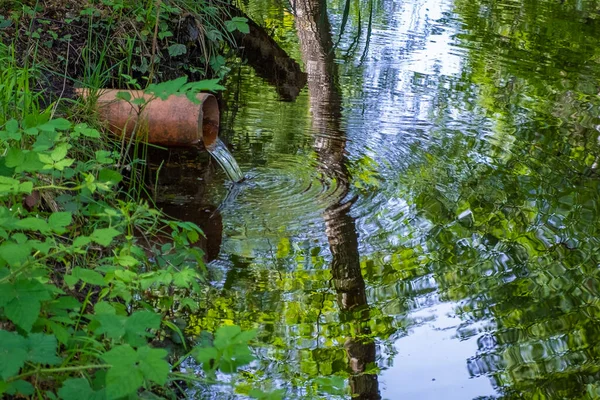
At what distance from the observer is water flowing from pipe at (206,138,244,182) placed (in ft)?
13.6

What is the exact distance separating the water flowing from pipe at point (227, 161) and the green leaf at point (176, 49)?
2.84 feet

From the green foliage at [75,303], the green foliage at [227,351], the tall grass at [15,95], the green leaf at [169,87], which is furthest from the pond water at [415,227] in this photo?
the tall grass at [15,95]

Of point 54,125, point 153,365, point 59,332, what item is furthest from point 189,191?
point 153,365

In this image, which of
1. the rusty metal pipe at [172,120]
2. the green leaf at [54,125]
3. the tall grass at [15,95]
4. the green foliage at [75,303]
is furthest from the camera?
the rusty metal pipe at [172,120]

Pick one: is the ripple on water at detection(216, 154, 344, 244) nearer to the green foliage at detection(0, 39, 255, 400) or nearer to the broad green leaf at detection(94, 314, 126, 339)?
the green foliage at detection(0, 39, 255, 400)

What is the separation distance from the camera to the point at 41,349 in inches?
66.4

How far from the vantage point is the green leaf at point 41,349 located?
1.67 meters

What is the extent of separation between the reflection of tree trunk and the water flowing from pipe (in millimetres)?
512

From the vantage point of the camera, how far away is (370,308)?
9.85 ft

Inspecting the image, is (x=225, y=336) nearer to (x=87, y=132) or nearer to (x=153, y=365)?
(x=153, y=365)

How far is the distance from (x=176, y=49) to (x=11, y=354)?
3508mm

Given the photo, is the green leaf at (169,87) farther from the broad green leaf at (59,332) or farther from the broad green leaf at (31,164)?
the broad green leaf at (59,332)

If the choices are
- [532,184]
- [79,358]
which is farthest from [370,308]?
[532,184]

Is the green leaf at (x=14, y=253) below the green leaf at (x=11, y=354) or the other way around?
the other way around
